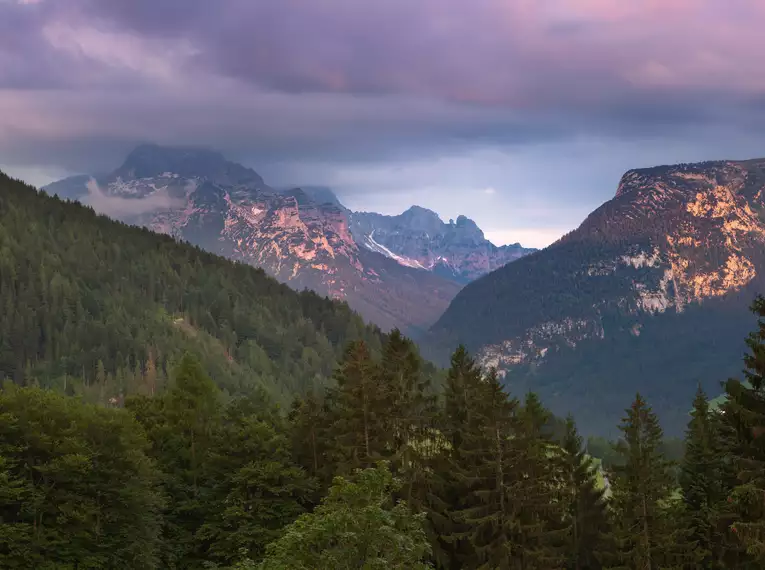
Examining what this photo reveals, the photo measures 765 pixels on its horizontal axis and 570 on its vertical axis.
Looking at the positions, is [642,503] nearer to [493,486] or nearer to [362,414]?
[493,486]

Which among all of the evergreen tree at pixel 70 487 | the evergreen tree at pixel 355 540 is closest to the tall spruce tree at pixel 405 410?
the evergreen tree at pixel 70 487

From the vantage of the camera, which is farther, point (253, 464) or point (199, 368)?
point (199, 368)

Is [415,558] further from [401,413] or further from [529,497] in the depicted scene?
[401,413]

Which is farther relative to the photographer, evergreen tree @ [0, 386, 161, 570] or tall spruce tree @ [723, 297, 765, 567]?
evergreen tree @ [0, 386, 161, 570]

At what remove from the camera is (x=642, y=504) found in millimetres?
63344

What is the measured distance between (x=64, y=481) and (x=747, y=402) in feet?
154

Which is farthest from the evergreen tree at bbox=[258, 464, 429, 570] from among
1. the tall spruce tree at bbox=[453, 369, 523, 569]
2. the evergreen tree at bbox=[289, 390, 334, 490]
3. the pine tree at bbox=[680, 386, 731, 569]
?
the evergreen tree at bbox=[289, 390, 334, 490]

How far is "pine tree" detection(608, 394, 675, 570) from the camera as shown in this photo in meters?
62.6

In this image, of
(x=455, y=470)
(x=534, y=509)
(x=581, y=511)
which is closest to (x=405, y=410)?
(x=455, y=470)

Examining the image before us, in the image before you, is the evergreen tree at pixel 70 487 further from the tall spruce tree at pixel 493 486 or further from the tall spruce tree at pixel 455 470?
the tall spruce tree at pixel 493 486

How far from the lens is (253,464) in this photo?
77.1 m

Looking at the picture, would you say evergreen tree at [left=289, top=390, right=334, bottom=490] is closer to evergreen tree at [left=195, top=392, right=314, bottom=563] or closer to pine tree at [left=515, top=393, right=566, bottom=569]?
evergreen tree at [left=195, top=392, right=314, bottom=563]

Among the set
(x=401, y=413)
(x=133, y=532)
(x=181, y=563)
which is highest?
(x=401, y=413)

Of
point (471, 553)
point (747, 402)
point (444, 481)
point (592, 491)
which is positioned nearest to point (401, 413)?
point (444, 481)
